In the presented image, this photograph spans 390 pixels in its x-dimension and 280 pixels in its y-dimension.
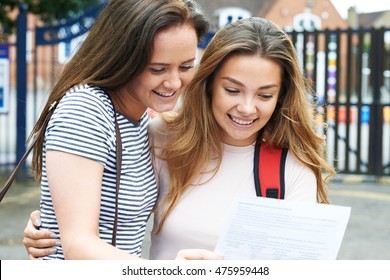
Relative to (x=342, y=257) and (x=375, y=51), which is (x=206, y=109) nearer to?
(x=342, y=257)

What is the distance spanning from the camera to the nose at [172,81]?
1.99 m

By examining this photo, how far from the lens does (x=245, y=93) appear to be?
6.98 ft

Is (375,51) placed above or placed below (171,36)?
above

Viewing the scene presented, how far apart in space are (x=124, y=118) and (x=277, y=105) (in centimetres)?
55

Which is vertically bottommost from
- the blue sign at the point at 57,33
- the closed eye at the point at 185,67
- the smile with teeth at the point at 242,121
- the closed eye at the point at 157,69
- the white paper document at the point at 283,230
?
the white paper document at the point at 283,230

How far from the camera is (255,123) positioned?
7.10ft

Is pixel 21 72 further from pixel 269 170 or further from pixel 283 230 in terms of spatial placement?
pixel 283 230

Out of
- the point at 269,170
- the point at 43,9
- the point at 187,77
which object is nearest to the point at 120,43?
the point at 187,77

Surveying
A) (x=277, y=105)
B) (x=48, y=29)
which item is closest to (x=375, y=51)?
(x=48, y=29)

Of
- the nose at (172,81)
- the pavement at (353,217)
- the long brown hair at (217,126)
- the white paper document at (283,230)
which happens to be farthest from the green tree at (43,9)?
the white paper document at (283,230)

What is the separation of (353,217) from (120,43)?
573cm

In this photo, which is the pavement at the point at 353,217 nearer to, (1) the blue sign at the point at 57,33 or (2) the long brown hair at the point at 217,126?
(1) the blue sign at the point at 57,33

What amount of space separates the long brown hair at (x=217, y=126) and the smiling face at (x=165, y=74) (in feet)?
0.54

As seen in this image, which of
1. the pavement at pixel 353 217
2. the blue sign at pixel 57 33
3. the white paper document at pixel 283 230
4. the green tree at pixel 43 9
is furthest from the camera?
the green tree at pixel 43 9
